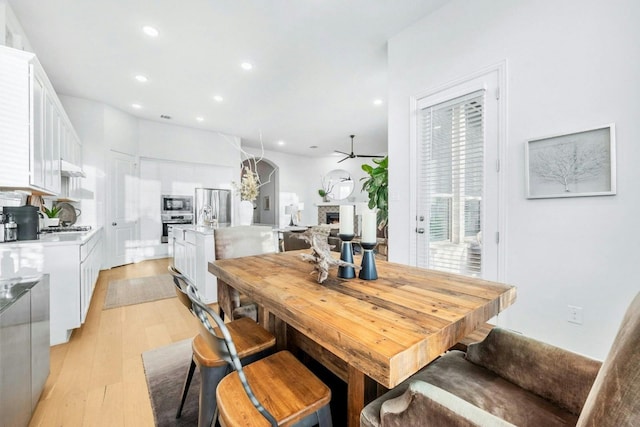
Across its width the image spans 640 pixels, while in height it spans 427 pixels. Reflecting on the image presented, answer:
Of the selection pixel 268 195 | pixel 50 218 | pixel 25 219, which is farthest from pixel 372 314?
pixel 268 195

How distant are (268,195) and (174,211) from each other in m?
3.54

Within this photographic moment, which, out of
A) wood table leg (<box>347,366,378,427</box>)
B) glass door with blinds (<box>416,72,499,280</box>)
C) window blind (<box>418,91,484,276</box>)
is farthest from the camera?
window blind (<box>418,91,484,276</box>)

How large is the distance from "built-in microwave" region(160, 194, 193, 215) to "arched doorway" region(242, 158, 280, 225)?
233 centimetres

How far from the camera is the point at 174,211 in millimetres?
6168

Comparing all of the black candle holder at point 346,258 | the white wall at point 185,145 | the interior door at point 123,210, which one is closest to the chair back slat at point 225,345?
the black candle holder at point 346,258

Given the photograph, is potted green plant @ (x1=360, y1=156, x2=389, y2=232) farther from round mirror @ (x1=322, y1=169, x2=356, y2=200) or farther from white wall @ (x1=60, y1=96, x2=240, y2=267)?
white wall @ (x1=60, y1=96, x2=240, y2=267)

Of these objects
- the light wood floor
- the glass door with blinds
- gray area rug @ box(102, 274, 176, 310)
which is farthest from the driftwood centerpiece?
gray area rug @ box(102, 274, 176, 310)

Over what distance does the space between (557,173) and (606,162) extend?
237 mm

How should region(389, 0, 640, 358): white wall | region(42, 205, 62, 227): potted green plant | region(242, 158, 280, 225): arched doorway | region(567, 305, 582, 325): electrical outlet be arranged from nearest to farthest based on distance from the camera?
region(389, 0, 640, 358): white wall < region(567, 305, 582, 325): electrical outlet < region(42, 205, 62, 227): potted green plant < region(242, 158, 280, 225): arched doorway

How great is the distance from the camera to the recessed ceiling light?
2896 millimetres

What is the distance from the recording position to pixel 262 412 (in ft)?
2.64

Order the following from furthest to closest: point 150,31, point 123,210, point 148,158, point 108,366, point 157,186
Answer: point 157,186, point 148,158, point 123,210, point 150,31, point 108,366

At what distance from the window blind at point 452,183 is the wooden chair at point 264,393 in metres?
1.93

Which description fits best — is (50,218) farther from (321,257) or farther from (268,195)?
(268,195)
